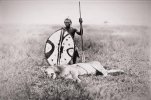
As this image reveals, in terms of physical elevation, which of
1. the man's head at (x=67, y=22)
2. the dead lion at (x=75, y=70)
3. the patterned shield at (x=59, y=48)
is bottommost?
the dead lion at (x=75, y=70)

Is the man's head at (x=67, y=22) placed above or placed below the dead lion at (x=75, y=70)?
above

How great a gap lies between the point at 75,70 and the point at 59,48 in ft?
1.54

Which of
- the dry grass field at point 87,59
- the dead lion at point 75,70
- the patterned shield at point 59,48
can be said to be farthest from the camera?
the patterned shield at point 59,48

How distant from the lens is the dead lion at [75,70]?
182 inches

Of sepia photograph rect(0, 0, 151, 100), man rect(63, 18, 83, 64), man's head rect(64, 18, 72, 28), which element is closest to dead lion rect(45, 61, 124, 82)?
sepia photograph rect(0, 0, 151, 100)

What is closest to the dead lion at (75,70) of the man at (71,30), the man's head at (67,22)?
the man at (71,30)

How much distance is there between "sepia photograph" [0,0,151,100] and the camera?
4.61m

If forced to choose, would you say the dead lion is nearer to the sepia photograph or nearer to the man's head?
the sepia photograph

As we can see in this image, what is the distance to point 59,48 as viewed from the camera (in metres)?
4.86

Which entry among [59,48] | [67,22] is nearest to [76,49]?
[59,48]

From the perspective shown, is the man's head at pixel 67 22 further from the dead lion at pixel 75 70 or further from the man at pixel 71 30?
the dead lion at pixel 75 70

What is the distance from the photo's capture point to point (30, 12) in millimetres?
5211

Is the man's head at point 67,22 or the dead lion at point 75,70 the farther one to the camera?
the man's head at point 67,22

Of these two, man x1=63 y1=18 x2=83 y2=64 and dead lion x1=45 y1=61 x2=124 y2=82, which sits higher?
man x1=63 y1=18 x2=83 y2=64
